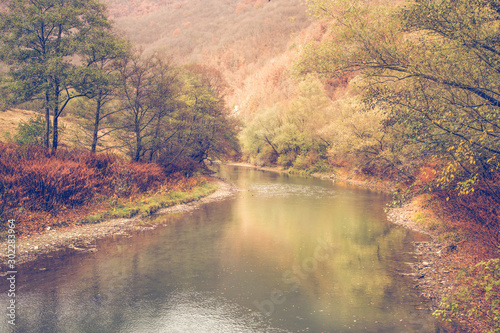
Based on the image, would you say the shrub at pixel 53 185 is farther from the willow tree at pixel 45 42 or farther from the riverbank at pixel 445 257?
the riverbank at pixel 445 257

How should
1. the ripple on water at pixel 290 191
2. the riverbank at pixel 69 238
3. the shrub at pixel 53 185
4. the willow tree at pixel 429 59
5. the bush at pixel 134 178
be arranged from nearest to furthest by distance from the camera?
the willow tree at pixel 429 59, the riverbank at pixel 69 238, the shrub at pixel 53 185, the bush at pixel 134 178, the ripple on water at pixel 290 191

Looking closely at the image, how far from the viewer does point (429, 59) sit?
10281 millimetres

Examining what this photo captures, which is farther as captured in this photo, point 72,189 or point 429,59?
point 72,189

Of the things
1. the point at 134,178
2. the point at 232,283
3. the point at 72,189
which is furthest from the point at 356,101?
the point at 134,178

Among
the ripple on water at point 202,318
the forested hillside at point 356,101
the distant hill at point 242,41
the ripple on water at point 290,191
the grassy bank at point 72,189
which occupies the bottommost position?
the ripple on water at point 202,318

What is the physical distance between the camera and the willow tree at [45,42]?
19359 mm

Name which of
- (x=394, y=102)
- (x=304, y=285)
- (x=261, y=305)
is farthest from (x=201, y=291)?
(x=394, y=102)

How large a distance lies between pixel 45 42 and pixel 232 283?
1970 centimetres

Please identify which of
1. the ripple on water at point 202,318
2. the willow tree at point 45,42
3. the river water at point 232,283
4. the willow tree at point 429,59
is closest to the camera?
the ripple on water at point 202,318

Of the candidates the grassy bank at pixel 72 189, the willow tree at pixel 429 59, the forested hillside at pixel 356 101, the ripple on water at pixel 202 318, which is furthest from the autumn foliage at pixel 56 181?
the willow tree at pixel 429 59

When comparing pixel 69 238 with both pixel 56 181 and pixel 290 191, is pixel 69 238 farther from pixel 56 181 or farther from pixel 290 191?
pixel 290 191

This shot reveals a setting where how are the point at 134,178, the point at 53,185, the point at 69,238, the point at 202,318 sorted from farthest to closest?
the point at 134,178, the point at 53,185, the point at 69,238, the point at 202,318

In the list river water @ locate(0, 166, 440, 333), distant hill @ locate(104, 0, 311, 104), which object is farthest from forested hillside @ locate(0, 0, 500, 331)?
distant hill @ locate(104, 0, 311, 104)

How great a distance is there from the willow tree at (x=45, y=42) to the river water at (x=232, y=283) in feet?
37.0
